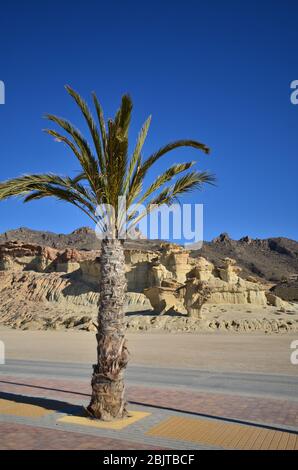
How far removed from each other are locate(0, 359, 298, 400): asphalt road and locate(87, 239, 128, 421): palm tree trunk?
3.74 meters

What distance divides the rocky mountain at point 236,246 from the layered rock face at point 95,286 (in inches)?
1457

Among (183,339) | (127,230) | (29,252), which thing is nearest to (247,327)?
(183,339)

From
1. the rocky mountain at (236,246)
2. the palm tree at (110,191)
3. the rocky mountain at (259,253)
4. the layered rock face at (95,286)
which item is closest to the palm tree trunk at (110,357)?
the palm tree at (110,191)

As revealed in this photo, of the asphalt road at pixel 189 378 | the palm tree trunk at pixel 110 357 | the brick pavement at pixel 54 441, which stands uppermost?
the palm tree trunk at pixel 110 357

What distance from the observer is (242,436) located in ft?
20.9

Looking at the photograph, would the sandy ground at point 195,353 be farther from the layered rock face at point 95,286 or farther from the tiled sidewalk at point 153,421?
the layered rock face at point 95,286

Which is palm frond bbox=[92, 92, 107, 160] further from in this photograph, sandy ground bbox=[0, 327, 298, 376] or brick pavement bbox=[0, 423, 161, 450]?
sandy ground bbox=[0, 327, 298, 376]

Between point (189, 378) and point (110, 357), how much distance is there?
225 inches

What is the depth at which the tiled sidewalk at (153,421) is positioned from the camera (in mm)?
6055

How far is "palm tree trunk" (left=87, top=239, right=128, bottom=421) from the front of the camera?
23.8 ft

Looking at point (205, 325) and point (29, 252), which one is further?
point (29, 252)
